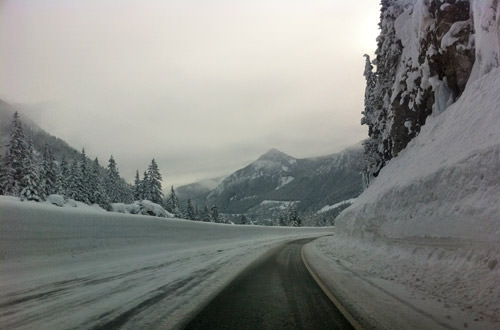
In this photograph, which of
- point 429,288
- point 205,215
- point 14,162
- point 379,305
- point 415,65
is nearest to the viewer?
point 379,305

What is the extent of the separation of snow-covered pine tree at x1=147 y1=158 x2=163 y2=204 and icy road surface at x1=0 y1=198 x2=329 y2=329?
49891mm

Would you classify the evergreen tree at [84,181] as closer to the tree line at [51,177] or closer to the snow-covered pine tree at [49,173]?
the tree line at [51,177]

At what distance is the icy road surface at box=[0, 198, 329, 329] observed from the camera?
6086mm

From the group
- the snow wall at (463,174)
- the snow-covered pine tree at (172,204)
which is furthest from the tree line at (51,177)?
the snow wall at (463,174)

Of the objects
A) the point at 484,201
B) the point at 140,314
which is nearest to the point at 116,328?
the point at 140,314

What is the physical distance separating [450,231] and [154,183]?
2540 inches

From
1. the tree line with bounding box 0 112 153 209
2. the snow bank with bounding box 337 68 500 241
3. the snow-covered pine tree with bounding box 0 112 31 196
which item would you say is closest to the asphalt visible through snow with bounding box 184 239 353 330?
the snow bank with bounding box 337 68 500 241

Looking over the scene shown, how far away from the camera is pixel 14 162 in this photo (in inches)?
1886

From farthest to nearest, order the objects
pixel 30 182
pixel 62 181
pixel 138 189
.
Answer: pixel 138 189 < pixel 62 181 < pixel 30 182

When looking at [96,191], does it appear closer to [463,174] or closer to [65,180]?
[65,180]

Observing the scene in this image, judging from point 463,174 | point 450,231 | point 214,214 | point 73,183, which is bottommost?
point 450,231

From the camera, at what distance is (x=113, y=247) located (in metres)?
16.4

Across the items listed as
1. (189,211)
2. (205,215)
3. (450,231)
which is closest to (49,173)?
(189,211)

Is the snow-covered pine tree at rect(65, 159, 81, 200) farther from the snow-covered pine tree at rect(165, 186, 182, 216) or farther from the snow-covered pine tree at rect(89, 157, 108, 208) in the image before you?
the snow-covered pine tree at rect(165, 186, 182, 216)
